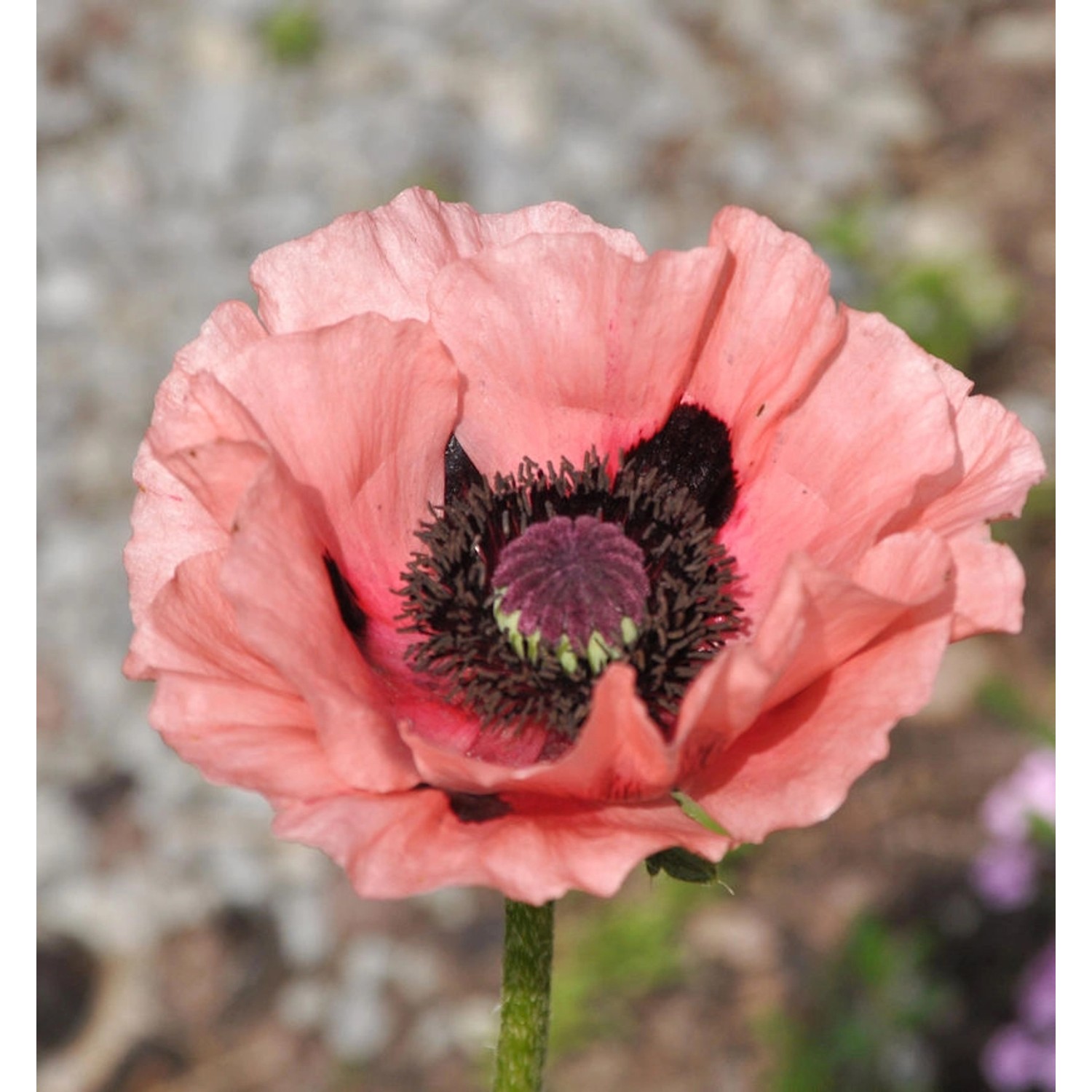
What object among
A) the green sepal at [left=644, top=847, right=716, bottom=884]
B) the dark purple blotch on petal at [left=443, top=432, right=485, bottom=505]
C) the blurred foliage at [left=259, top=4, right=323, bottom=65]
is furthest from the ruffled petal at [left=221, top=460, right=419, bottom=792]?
the blurred foliage at [left=259, top=4, right=323, bottom=65]

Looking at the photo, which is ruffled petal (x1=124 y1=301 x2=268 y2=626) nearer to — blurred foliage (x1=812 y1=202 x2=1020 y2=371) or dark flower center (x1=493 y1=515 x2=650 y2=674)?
dark flower center (x1=493 y1=515 x2=650 y2=674)

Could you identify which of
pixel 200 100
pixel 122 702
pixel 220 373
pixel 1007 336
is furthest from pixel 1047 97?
pixel 220 373

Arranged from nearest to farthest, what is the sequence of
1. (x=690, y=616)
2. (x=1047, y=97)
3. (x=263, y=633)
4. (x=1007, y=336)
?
(x=263, y=633), (x=690, y=616), (x=1007, y=336), (x=1047, y=97)

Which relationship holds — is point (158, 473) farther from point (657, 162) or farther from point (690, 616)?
point (657, 162)

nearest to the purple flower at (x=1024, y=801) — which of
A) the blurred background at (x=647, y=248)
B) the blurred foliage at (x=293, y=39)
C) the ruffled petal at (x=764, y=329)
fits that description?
the blurred background at (x=647, y=248)

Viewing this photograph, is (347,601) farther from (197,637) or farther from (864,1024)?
(864,1024)

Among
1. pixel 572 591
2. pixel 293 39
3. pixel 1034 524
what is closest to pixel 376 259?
pixel 572 591
